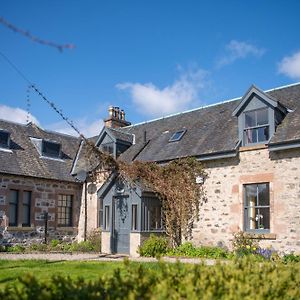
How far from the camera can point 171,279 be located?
5602 mm

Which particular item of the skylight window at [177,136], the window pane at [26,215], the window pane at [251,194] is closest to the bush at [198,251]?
the window pane at [251,194]

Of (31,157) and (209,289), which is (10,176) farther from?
(209,289)

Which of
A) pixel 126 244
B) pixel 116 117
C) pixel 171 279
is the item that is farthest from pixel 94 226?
pixel 171 279

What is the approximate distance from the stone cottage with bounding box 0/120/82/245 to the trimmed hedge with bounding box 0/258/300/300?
47.5ft

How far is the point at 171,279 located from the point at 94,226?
16.2 meters

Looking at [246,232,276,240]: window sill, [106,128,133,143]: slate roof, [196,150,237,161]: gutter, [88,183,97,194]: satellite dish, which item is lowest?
[246,232,276,240]: window sill

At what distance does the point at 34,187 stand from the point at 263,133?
10.9m

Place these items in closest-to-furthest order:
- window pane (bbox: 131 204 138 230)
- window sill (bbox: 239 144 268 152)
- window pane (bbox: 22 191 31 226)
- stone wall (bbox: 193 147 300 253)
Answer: stone wall (bbox: 193 147 300 253) < window sill (bbox: 239 144 268 152) < window pane (bbox: 131 204 138 230) < window pane (bbox: 22 191 31 226)

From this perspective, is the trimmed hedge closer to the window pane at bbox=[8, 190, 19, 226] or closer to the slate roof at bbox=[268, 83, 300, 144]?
the slate roof at bbox=[268, 83, 300, 144]

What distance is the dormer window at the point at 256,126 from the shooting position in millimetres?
15992

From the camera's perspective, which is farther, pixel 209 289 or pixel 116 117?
pixel 116 117

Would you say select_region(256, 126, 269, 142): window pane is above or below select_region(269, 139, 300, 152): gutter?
above

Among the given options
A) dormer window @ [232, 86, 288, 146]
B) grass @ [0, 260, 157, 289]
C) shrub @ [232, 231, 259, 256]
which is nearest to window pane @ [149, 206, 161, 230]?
shrub @ [232, 231, 259, 256]

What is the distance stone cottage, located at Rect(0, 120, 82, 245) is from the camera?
19203 mm
